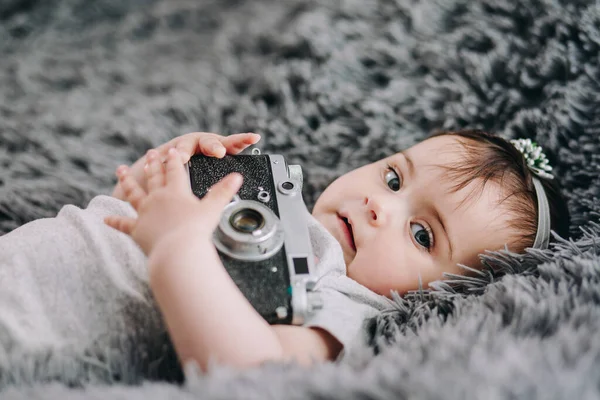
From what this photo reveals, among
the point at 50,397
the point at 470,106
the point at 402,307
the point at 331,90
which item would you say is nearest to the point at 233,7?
the point at 331,90

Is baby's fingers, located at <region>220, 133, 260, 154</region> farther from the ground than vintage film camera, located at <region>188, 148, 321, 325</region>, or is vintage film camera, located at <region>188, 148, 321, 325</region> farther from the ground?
baby's fingers, located at <region>220, 133, 260, 154</region>

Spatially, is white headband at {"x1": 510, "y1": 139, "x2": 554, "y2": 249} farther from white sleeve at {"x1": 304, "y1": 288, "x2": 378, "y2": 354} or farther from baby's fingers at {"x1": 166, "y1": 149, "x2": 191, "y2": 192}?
baby's fingers at {"x1": 166, "y1": 149, "x2": 191, "y2": 192}

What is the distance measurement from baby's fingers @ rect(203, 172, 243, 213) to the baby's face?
0.70 ft

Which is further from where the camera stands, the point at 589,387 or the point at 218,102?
the point at 218,102

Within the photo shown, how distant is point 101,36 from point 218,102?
0.34m

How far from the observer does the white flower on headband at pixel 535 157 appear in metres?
0.78

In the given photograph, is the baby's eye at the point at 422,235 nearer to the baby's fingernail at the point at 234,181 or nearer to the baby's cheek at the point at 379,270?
the baby's cheek at the point at 379,270

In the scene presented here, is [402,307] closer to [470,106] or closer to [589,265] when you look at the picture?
[589,265]

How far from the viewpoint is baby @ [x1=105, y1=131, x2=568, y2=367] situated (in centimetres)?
49

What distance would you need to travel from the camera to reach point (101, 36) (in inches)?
46.4

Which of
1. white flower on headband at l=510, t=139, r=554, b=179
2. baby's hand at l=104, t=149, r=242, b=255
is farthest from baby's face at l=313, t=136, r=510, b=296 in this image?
baby's hand at l=104, t=149, r=242, b=255

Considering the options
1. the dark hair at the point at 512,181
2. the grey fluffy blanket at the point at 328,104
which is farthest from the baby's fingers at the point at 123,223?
the dark hair at the point at 512,181

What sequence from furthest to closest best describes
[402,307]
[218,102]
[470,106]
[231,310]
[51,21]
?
1. [51,21]
2. [218,102]
3. [470,106]
4. [402,307]
5. [231,310]

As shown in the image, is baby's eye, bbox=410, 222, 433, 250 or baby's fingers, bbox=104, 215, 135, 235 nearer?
baby's fingers, bbox=104, 215, 135, 235
